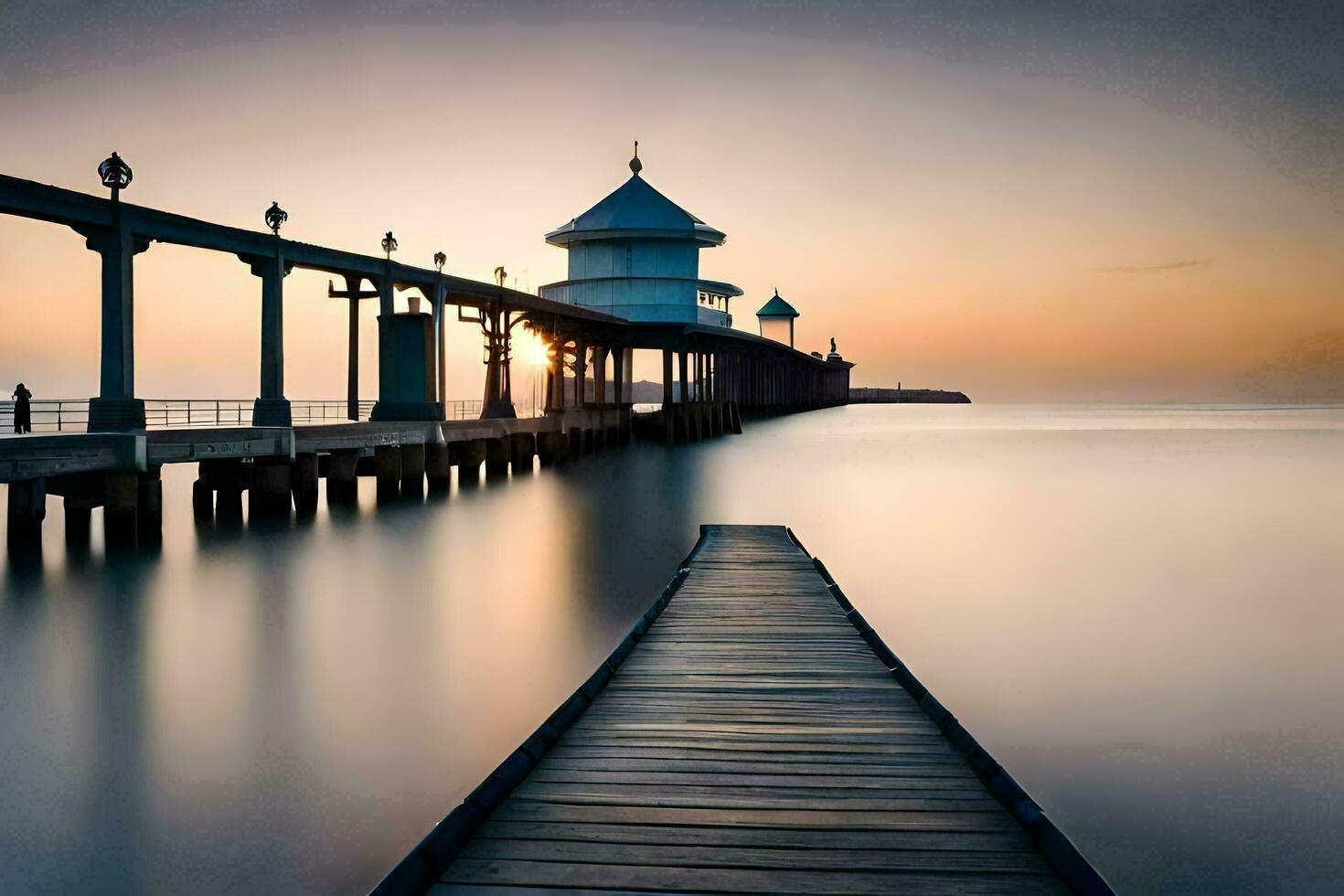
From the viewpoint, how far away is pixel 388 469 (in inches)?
1069

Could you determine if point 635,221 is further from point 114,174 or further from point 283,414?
point 114,174

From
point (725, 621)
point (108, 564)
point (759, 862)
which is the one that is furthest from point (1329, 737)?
point (108, 564)

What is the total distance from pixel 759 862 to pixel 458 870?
1.23 meters

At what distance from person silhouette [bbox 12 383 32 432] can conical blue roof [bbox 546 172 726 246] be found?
42.4 metres

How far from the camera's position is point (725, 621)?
28.7 ft

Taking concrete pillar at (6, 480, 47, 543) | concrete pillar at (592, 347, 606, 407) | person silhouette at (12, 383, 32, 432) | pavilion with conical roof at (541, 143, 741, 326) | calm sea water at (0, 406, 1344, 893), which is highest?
pavilion with conical roof at (541, 143, 741, 326)

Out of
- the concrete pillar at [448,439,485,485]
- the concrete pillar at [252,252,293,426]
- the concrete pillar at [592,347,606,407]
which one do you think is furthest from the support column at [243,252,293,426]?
the concrete pillar at [592,347,606,407]

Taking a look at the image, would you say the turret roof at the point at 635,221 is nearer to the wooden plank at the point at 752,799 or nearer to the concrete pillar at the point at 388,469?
→ the concrete pillar at the point at 388,469

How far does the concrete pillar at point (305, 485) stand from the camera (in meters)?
22.7

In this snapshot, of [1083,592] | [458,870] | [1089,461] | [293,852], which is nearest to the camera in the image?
[458,870]

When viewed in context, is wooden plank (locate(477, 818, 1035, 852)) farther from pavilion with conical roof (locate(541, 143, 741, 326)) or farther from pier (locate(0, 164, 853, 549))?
pavilion with conical roof (locate(541, 143, 741, 326))

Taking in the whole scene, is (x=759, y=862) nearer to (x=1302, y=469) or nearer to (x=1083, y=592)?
(x=1083, y=592)

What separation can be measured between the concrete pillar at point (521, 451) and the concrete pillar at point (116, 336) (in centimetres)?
1720

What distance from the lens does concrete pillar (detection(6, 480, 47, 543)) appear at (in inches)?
647
